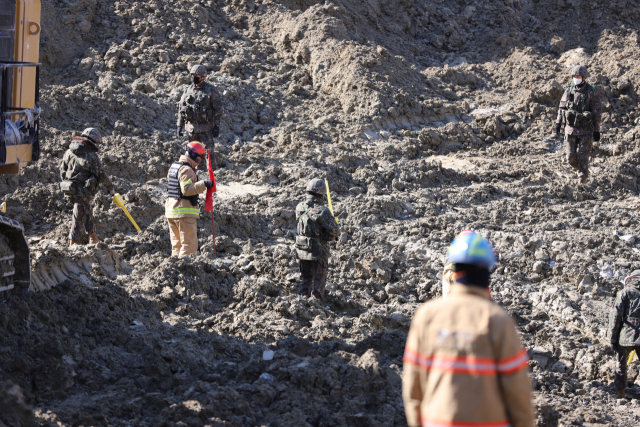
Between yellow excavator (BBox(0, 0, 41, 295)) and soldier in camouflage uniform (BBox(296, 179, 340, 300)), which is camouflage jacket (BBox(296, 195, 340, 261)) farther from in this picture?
yellow excavator (BBox(0, 0, 41, 295))

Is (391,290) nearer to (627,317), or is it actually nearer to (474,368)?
(627,317)

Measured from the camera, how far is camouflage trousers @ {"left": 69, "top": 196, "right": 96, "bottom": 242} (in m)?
9.38

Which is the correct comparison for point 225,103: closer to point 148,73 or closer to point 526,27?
point 148,73

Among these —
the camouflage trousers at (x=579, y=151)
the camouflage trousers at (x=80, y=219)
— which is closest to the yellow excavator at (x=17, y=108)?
the camouflage trousers at (x=80, y=219)

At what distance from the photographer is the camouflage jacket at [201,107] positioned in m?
11.4

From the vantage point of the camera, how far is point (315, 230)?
769 cm

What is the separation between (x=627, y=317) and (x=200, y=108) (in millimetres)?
7615

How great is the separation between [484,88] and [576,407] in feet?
33.7

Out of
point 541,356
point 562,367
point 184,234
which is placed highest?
point 184,234

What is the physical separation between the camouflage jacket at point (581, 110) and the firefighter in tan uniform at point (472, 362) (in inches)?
356

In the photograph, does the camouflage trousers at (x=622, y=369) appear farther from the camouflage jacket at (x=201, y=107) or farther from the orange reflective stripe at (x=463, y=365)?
the camouflage jacket at (x=201, y=107)

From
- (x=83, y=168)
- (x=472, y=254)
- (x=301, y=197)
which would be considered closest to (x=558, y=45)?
(x=301, y=197)

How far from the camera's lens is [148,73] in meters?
14.5

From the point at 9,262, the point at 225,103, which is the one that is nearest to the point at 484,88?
the point at 225,103
